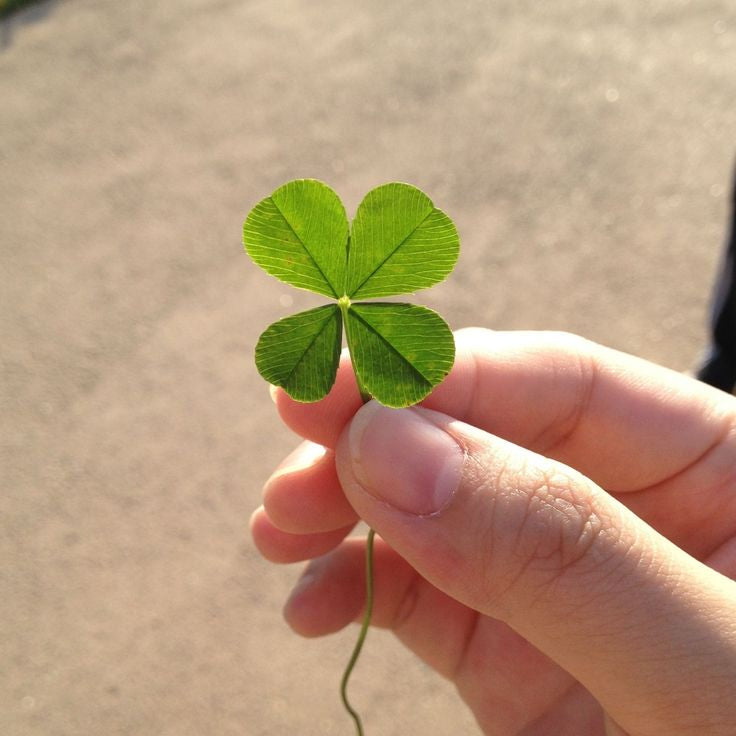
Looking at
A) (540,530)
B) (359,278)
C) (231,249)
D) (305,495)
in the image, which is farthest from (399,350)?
(231,249)

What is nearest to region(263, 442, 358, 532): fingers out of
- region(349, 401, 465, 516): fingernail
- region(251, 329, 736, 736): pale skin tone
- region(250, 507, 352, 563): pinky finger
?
region(251, 329, 736, 736): pale skin tone

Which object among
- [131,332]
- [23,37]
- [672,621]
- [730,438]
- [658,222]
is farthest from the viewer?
[23,37]

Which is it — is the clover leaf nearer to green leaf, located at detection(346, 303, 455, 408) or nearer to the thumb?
green leaf, located at detection(346, 303, 455, 408)

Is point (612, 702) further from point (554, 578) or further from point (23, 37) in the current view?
point (23, 37)

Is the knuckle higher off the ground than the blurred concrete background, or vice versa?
the knuckle

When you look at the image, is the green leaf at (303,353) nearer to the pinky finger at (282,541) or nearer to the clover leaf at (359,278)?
the clover leaf at (359,278)

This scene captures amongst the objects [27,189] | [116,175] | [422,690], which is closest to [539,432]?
[422,690]

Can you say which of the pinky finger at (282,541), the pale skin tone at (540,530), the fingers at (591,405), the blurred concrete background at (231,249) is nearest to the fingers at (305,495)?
the pale skin tone at (540,530)

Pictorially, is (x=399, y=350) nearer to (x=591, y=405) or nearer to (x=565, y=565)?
(x=565, y=565)
